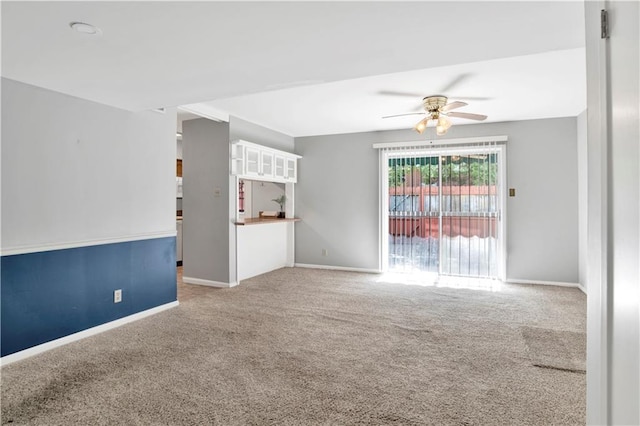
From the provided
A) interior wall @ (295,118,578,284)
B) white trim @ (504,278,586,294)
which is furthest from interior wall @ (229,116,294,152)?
white trim @ (504,278,586,294)

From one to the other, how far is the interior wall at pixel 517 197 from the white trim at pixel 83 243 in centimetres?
311

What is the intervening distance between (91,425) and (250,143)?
3.96m

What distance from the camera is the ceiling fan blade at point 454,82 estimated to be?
3440 mm

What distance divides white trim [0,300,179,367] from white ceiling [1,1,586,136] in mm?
2158

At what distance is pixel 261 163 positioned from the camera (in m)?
5.52

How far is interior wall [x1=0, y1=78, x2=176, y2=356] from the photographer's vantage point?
2748mm

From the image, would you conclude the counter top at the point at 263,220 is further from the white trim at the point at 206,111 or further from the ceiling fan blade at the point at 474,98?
the ceiling fan blade at the point at 474,98

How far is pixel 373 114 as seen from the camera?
4.97 metres

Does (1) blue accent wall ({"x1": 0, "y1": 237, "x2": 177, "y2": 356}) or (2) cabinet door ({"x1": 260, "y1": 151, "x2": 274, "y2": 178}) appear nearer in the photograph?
(1) blue accent wall ({"x1": 0, "y1": 237, "x2": 177, "y2": 356})

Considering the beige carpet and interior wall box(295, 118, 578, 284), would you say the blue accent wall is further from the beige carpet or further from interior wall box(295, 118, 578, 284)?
interior wall box(295, 118, 578, 284)

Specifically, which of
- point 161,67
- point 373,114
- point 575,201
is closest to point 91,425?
point 161,67

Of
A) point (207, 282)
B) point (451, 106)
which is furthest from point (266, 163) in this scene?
point (451, 106)

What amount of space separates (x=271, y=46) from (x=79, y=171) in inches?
88.4

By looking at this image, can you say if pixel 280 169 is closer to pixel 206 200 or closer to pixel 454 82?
pixel 206 200
